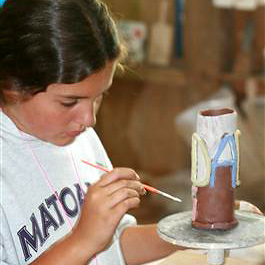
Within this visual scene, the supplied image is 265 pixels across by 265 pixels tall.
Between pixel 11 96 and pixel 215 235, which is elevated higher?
pixel 11 96

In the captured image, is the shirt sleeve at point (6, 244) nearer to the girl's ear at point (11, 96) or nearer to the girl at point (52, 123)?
the girl at point (52, 123)

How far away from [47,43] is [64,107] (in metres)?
0.13

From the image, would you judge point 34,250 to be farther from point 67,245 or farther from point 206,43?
point 206,43

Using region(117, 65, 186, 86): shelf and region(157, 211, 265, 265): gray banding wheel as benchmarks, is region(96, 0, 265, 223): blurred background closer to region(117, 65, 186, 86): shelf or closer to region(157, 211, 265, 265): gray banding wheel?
region(117, 65, 186, 86): shelf

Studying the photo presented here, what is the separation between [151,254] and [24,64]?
0.54m

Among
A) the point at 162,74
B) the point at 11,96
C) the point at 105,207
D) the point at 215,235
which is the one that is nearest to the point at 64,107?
the point at 11,96

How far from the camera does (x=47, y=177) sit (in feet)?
4.57

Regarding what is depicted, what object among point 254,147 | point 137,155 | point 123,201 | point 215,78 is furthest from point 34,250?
point 137,155

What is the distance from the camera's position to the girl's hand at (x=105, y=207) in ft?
3.76

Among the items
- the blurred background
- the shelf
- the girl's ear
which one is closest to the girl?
the girl's ear

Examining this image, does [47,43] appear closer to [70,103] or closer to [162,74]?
[70,103]

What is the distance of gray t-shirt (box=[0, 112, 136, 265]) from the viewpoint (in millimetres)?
1282

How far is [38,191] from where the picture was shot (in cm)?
135

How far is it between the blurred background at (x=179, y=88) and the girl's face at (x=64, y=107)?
1.57 m
